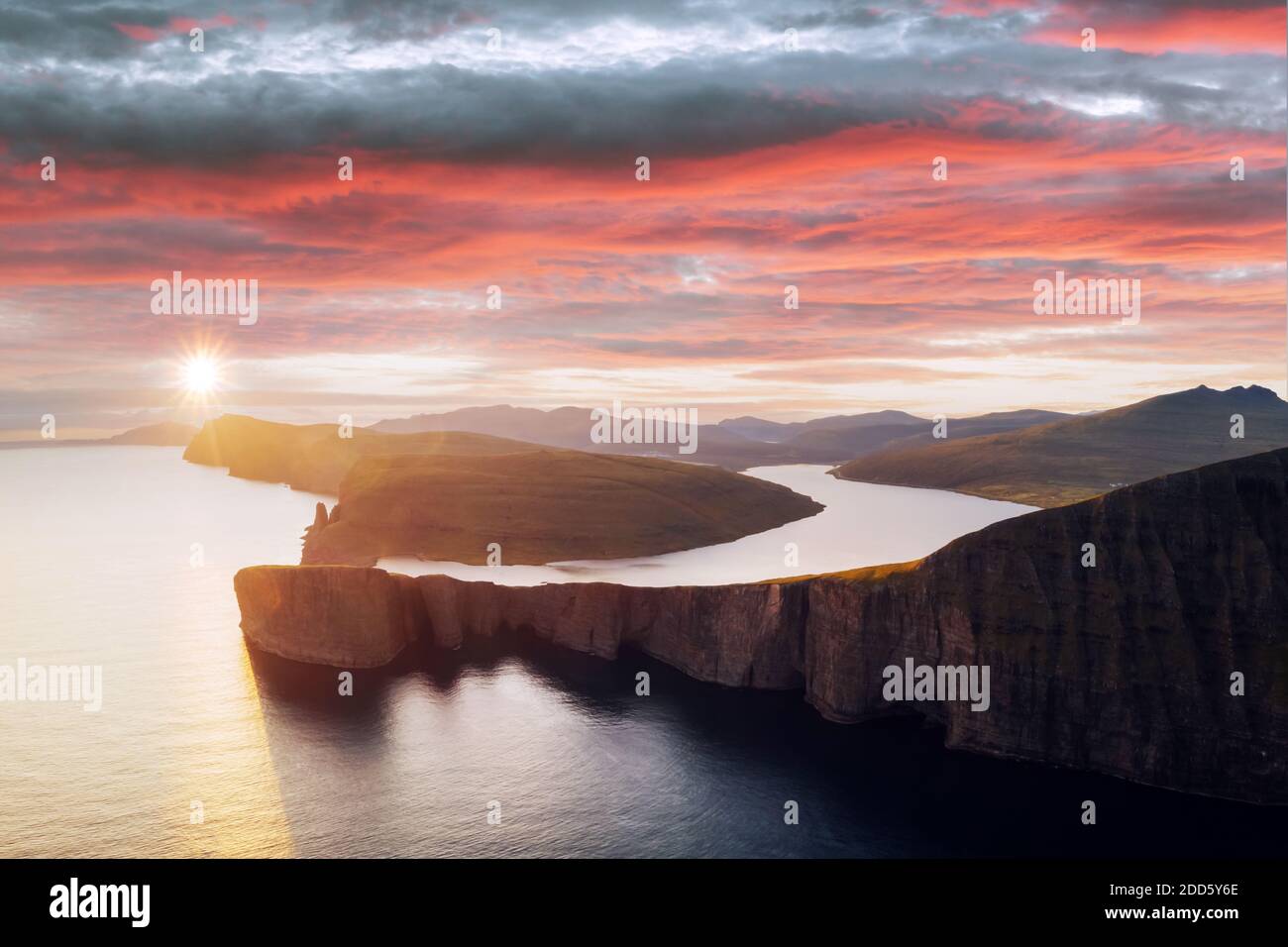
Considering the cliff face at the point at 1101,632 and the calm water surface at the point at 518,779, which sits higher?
the cliff face at the point at 1101,632

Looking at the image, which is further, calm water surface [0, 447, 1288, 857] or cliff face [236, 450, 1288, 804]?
cliff face [236, 450, 1288, 804]

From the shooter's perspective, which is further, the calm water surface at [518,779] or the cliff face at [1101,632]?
the cliff face at [1101,632]

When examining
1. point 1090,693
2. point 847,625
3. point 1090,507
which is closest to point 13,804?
point 847,625

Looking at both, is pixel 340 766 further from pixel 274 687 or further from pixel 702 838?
pixel 702 838

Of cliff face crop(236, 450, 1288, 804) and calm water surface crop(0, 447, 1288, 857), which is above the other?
cliff face crop(236, 450, 1288, 804)
